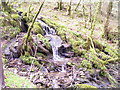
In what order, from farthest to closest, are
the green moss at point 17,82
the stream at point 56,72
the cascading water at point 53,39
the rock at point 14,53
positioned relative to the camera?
the cascading water at point 53,39, the rock at point 14,53, the stream at point 56,72, the green moss at point 17,82

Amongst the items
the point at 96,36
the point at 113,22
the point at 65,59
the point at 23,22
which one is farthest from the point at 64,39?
the point at 113,22

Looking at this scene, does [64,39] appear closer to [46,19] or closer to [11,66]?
[46,19]

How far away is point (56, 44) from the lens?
2684mm

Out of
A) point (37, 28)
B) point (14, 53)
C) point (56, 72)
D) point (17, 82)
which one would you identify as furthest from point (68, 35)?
point (17, 82)

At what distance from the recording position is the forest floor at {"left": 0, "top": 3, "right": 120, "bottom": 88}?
7.95 ft

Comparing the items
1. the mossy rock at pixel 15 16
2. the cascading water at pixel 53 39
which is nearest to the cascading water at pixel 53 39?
the cascading water at pixel 53 39

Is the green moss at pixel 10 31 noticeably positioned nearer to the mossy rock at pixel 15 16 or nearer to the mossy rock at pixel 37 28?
the mossy rock at pixel 15 16

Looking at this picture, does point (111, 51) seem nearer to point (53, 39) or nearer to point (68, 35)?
point (68, 35)

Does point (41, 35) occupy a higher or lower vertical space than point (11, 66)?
higher

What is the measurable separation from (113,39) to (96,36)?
0.36 meters

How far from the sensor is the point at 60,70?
8.38 ft

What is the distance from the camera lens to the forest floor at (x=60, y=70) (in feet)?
7.95

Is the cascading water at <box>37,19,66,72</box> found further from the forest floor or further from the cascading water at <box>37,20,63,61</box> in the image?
the forest floor

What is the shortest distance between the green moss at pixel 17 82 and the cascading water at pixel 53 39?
66 centimetres
